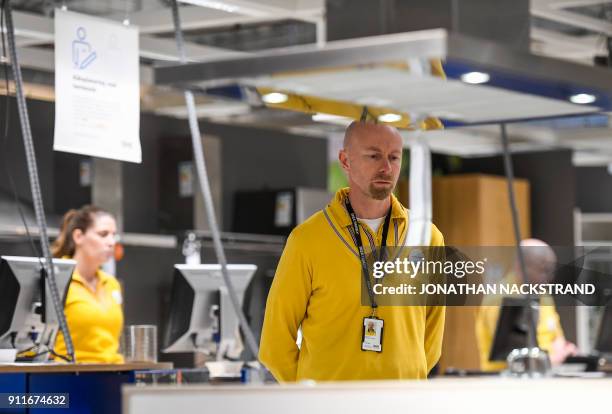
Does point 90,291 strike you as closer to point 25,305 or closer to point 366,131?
point 25,305

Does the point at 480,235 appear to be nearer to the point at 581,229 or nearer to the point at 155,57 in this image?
the point at 581,229

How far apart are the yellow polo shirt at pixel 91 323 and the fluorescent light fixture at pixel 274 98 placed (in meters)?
2.72

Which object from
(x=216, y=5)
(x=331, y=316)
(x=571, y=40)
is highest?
(x=571, y=40)

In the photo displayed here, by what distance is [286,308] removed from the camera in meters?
4.30

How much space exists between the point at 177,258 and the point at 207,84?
5677 millimetres

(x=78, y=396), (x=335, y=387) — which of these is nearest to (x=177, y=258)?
(x=78, y=396)

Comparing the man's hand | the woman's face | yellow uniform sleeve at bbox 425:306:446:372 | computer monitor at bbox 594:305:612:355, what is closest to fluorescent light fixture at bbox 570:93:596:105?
yellow uniform sleeve at bbox 425:306:446:372

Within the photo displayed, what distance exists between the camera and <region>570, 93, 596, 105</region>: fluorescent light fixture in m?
4.44

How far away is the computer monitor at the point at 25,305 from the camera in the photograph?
614 cm

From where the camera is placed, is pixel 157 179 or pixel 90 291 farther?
pixel 157 179

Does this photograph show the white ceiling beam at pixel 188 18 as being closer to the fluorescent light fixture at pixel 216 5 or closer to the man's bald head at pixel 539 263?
the fluorescent light fixture at pixel 216 5

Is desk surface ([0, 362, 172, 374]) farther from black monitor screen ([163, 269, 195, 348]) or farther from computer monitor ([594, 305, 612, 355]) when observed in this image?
computer monitor ([594, 305, 612, 355])

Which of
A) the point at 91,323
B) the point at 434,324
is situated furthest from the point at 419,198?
the point at 91,323

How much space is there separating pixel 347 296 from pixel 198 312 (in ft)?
9.49
